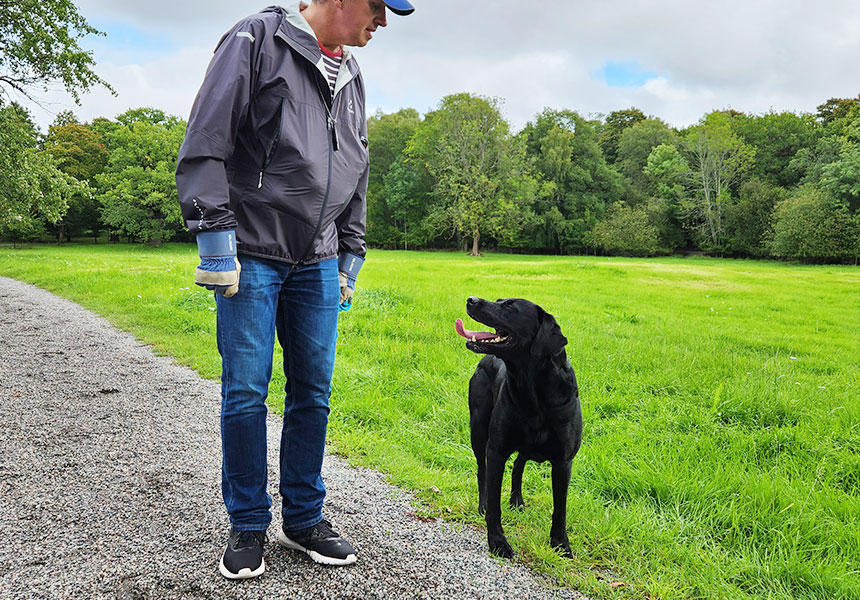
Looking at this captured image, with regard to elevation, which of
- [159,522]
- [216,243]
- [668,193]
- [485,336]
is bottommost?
[159,522]

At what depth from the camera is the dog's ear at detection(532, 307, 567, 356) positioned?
2934 mm

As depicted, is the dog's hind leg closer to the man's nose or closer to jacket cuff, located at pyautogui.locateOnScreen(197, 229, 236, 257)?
jacket cuff, located at pyautogui.locateOnScreen(197, 229, 236, 257)

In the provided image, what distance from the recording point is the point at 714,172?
52.8 m

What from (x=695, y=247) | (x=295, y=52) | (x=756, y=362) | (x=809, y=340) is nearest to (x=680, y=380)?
(x=756, y=362)

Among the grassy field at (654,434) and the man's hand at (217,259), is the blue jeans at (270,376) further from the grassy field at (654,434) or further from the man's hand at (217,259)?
the grassy field at (654,434)

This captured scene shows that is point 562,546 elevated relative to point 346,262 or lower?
lower

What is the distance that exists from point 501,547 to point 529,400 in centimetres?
80

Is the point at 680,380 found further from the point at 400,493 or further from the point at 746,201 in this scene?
the point at 746,201

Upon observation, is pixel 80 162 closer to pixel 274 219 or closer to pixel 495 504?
pixel 274 219

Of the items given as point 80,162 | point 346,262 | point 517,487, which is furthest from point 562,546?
point 80,162

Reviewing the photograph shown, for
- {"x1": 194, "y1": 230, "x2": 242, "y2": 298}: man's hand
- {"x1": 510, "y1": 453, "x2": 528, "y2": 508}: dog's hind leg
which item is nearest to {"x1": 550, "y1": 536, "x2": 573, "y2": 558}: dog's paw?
{"x1": 510, "y1": 453, "x2": 528, "y2": 508}: dog's hind leg

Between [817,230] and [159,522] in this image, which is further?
[817,230]

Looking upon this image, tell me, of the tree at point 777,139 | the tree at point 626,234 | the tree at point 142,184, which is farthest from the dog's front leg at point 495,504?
the tree at point 777,139

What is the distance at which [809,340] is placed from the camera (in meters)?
9.68
